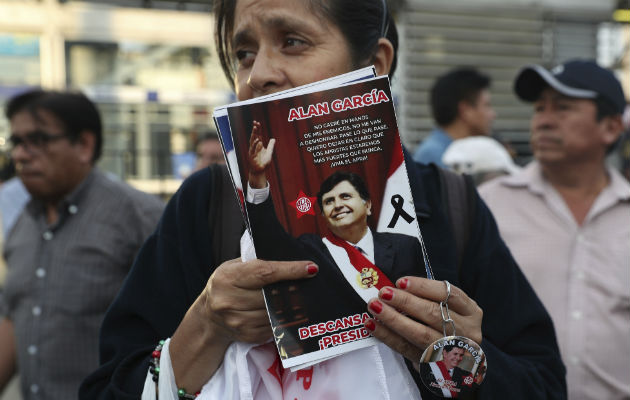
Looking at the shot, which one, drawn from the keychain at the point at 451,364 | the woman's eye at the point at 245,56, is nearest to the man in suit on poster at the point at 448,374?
the keychain at the point at 451,364

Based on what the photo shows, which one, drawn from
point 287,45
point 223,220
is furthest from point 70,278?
point 287,45

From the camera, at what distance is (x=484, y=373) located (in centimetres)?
116

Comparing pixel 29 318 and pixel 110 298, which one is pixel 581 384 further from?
pixel 29 318

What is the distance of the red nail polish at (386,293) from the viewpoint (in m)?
1.08

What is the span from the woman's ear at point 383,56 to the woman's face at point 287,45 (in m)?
0.14

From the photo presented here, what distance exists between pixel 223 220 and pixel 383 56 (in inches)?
20.8

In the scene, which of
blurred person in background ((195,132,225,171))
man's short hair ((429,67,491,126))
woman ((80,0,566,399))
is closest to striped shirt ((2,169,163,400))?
woman ((80,0,566,399))

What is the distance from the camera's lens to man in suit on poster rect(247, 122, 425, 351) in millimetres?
1110

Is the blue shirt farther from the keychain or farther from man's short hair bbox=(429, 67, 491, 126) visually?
the keychain

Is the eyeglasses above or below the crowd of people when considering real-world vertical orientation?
above

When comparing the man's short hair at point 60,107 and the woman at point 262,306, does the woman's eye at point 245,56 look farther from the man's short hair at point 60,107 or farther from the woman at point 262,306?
the man's short hair at point 60,107

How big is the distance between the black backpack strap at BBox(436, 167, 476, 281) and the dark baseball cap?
171cm

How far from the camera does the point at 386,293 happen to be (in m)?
1.08

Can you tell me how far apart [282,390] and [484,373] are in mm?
392
